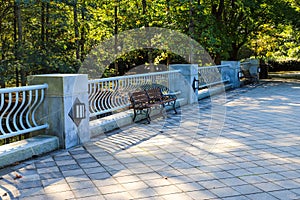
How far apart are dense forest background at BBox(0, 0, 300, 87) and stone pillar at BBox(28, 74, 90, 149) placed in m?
6.31

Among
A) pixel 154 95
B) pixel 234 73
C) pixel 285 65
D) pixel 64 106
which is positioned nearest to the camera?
pixel 64 106

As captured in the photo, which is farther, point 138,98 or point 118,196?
point 138,98

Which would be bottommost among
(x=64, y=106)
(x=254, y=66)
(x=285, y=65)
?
(x=64, y=106)

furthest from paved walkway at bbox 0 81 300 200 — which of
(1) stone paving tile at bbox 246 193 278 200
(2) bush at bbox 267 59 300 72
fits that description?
(2) bush at bbox 267 59 300 72

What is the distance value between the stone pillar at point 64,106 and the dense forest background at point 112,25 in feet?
20.7

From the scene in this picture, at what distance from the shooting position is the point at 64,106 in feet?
16.5

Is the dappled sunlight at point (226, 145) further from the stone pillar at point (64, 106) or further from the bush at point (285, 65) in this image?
the bush at point (285, 65)

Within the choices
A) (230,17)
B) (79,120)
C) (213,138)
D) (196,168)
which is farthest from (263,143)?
(230,17)

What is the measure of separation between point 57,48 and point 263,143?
945 cm

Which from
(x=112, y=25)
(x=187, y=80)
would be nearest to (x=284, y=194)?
(x=187, y=80)

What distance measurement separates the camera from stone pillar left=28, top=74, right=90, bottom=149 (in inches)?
198

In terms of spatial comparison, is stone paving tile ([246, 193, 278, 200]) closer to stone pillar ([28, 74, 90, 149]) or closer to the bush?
stone pillar ([28, 74, 90, 149])

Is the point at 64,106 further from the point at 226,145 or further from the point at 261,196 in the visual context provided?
the point at 261,196

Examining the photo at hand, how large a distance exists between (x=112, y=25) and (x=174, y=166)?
1348 cm
